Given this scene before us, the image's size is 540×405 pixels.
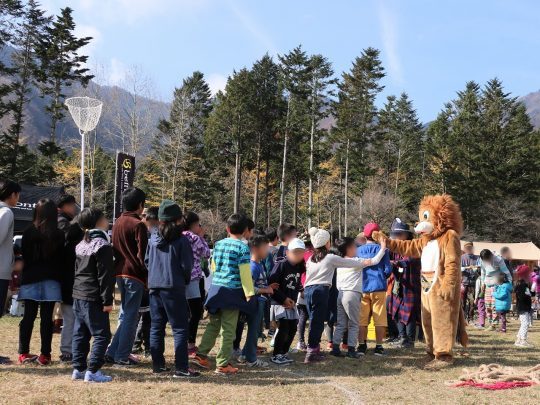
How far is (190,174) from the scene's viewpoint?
43406 mm

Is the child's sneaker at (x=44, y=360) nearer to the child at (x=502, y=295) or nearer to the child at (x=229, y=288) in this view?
the child at (x=229, y=288)

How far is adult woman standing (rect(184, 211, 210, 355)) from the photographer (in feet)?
21.7

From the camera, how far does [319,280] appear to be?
684cm

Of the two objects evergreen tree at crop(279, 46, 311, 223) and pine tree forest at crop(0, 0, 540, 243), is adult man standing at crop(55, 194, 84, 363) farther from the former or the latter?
evergreen tree at crop(279, 46, 311, 223)

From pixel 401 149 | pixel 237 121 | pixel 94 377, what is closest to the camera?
pixel 94 377

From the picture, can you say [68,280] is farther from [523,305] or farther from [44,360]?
[523,305]

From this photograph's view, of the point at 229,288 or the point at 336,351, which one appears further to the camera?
the point at 336,351

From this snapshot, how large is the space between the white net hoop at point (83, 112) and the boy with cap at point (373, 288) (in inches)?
342

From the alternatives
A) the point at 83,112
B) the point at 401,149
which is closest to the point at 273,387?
the point at 83,112

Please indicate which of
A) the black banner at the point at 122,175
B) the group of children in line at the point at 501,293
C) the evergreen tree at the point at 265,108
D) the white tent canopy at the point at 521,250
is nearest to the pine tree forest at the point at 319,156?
the evergreen tree at the point at 265,108

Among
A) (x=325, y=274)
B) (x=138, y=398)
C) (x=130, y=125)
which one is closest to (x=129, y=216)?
(x=138, y=398)

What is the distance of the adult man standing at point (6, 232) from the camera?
571 cm

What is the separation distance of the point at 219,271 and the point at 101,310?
1.32 metres

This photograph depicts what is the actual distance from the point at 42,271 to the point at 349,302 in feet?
12.9
